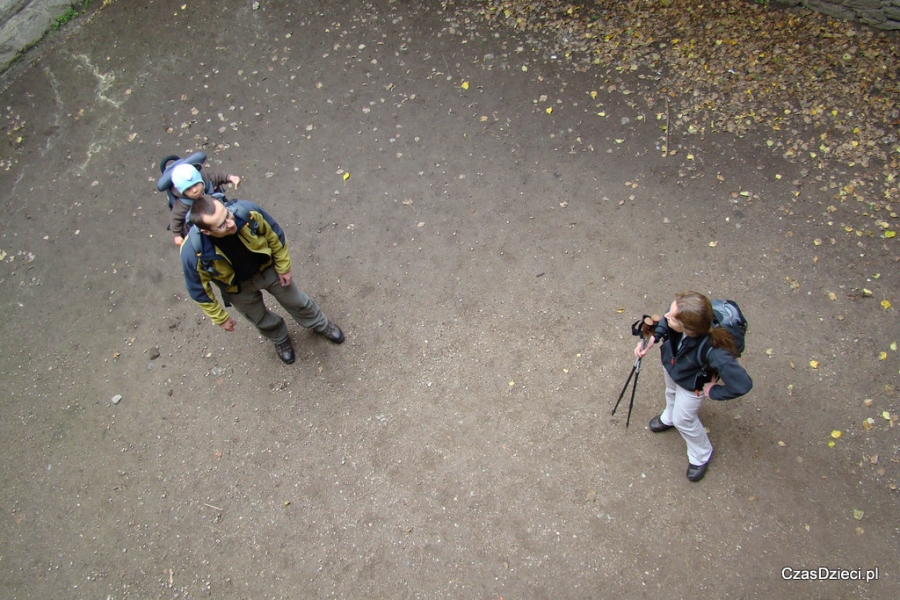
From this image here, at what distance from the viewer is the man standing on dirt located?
3719 mm

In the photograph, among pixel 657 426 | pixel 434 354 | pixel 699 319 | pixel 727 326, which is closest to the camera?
pixel 699 319

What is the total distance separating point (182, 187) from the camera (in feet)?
13.4

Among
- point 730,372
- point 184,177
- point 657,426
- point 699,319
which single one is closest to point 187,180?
point 184,177

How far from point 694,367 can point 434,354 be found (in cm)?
221

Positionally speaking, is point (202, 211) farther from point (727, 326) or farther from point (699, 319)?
point (727, 326)

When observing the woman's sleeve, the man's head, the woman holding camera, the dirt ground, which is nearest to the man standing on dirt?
the man's head

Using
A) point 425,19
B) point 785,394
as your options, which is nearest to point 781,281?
point 785,394

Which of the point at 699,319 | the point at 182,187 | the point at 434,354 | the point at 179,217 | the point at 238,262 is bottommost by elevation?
the point at 434,354

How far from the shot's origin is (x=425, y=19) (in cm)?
719

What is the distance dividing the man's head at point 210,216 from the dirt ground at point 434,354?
178 cm

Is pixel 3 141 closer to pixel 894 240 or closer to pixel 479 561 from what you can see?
pixel 479 561

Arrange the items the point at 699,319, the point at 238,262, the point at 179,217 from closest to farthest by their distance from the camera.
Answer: the point at 699,319, the point at 238,262, the point at 179,217

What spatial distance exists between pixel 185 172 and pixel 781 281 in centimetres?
481

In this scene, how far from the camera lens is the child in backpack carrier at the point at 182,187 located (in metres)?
4.10
